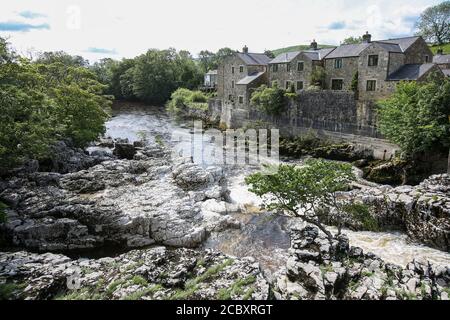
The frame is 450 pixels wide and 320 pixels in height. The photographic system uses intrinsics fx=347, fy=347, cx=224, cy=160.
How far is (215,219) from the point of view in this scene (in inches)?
797

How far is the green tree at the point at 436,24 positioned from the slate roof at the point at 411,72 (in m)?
51.5

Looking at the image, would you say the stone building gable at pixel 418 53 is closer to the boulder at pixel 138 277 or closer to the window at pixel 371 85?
the window at pixel 371 85

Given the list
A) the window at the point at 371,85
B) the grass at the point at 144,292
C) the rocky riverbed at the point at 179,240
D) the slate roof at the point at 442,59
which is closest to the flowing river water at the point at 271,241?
the rocky riverbed at the point at 179,240

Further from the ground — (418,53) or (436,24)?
(436,24)

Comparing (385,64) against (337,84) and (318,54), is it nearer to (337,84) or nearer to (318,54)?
(337,84)

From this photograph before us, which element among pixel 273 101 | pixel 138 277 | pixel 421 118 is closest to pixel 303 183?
pixel 138 277

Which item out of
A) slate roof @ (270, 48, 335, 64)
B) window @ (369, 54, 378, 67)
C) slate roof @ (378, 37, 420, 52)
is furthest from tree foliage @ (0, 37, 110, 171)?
slate roof @ (378, 37, 420, 52)

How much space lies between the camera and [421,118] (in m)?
25.2

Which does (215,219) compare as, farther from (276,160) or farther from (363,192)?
(276,160)

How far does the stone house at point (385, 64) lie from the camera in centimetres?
3497

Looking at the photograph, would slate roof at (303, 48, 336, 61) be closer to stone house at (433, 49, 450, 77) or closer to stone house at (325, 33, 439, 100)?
stone house at (325, 33, 439, 100)

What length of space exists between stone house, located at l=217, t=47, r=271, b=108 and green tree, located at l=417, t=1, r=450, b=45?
44.8 meters

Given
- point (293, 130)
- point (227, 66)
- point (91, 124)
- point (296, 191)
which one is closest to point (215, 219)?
point (296, 191)

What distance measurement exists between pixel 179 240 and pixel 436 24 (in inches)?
3263
